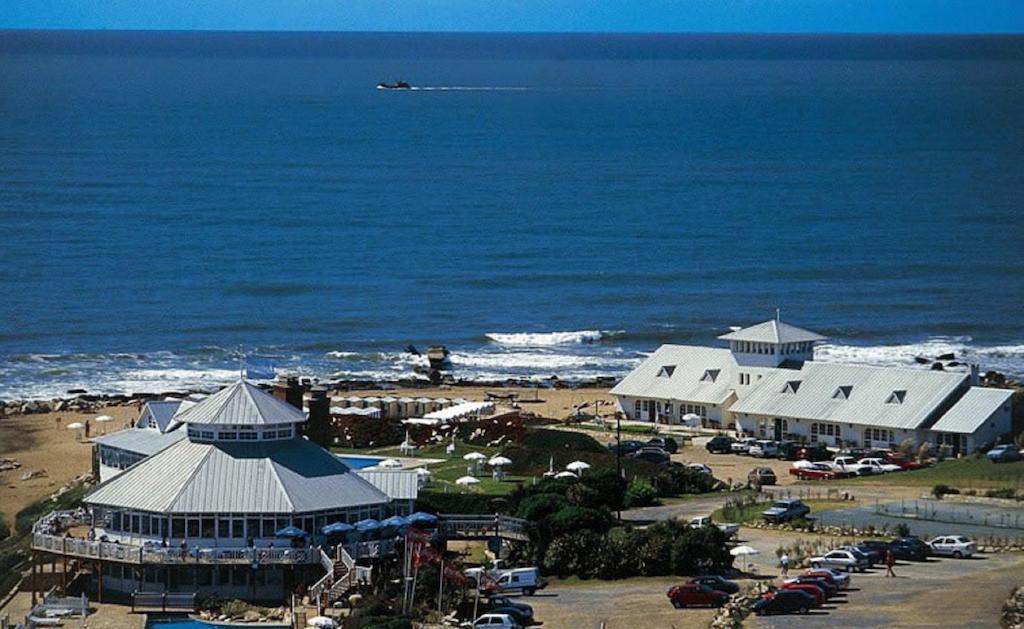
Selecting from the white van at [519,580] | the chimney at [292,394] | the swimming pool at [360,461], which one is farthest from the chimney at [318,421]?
the white van at [519,580]

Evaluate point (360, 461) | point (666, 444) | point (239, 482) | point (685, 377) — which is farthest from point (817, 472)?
point (239, 482)

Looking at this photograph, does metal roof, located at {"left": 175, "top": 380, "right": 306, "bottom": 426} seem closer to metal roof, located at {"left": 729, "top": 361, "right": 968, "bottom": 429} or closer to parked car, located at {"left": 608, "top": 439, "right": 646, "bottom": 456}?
parked car, located at {"left": 608, "top": 439, "right": 646, "bottom": 456}

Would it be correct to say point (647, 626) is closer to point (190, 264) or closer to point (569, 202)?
point (190, 264)

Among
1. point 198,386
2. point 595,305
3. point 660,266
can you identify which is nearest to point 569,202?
point 660,266

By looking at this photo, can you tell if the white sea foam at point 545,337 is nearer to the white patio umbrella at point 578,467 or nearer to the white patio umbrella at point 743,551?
the white patio umbrella at point 578,467

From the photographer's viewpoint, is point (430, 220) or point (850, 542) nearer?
point (850, 542)

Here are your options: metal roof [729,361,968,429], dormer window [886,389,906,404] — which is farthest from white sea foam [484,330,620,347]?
dormer window [886,389,906,404]
